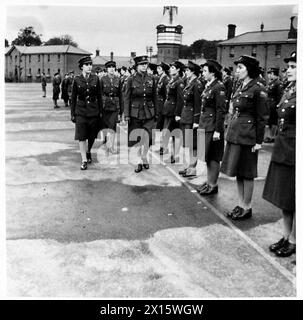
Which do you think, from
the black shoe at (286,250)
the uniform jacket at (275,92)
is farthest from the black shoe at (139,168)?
the uniform jacket at (275,92)

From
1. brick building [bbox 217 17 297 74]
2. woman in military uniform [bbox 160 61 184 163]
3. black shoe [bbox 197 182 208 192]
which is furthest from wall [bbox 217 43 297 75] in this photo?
black shoe [bbox 197 182 208 192]

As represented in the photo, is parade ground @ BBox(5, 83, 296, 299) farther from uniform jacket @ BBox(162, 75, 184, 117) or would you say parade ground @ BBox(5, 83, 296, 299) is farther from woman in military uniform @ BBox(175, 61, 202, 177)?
uniform jacket @ BBox(162, 75, 184, 117)

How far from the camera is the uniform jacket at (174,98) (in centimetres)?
800

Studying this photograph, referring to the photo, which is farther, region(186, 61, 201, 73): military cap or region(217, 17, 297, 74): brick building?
region(217, 17, 297, 74): brick building

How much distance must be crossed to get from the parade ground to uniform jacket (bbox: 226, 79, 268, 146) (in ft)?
3.45

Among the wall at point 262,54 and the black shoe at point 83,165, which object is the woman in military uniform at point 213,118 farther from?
the wall at point 262,54

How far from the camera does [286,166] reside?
12.9ft

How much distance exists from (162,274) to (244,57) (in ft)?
8.59

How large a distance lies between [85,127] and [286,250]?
458 cm

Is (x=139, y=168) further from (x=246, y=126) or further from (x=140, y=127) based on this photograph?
(x=246, y=126)

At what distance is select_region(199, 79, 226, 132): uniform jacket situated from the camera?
5797 mm

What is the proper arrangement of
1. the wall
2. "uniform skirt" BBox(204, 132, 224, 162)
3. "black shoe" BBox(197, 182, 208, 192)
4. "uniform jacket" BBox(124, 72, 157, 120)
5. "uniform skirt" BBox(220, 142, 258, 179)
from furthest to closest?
the wall, "uniform jacket" BBox(124, 72, 157, 120), "black shoe" BBox(197, 182, 208, 192), "uniform skirt" BBox(204, 132, 224, 162), "uniform skirt" BBox(220, 142, 258, 179)

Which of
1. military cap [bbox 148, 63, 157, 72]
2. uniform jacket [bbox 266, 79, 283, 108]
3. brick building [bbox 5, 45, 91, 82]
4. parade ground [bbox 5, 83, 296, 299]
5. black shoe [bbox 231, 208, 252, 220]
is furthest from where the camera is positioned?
brick building [bbox 5, 45, 91, 82]
